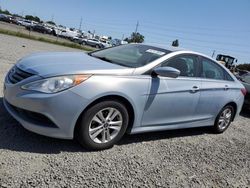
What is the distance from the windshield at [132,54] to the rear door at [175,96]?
252 mm

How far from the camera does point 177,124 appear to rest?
16.8 ft

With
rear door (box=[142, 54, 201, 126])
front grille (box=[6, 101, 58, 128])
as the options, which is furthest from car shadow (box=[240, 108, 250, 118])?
front grille (box=[6, 101, 58, 128])

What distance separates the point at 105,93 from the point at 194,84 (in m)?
1.84

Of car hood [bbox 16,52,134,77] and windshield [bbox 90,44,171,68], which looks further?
windshield [bbox 90,44,171,68]

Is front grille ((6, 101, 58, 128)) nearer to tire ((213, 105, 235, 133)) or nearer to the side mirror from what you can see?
the side mirror

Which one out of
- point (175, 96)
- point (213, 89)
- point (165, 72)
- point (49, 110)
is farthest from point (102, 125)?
point (213, 89)

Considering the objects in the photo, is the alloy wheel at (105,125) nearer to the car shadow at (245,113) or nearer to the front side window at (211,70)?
the front side window at (211,70)

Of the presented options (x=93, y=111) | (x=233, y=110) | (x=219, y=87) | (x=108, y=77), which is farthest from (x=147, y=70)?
(x=233, y=110)

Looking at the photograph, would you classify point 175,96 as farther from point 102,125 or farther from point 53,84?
point 53,84

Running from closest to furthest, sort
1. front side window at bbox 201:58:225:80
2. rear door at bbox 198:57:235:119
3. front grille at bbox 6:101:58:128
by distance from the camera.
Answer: front grille at bbox 6:101:58:128
rear door at bbox 198:57:235:119
front side window at bbox 201:58:225:80

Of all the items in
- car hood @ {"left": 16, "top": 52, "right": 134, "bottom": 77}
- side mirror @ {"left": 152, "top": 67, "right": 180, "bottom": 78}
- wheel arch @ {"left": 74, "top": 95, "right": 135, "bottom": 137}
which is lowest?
wheel arch @ {"left": 74, "top": 95, "right": 135, "bottom": 137}

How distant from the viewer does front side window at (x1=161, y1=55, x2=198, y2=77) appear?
491 centimetres

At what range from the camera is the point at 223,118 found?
6.23 metres

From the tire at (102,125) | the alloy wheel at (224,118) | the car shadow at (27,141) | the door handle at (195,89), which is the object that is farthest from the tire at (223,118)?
the tire at (102,125)
